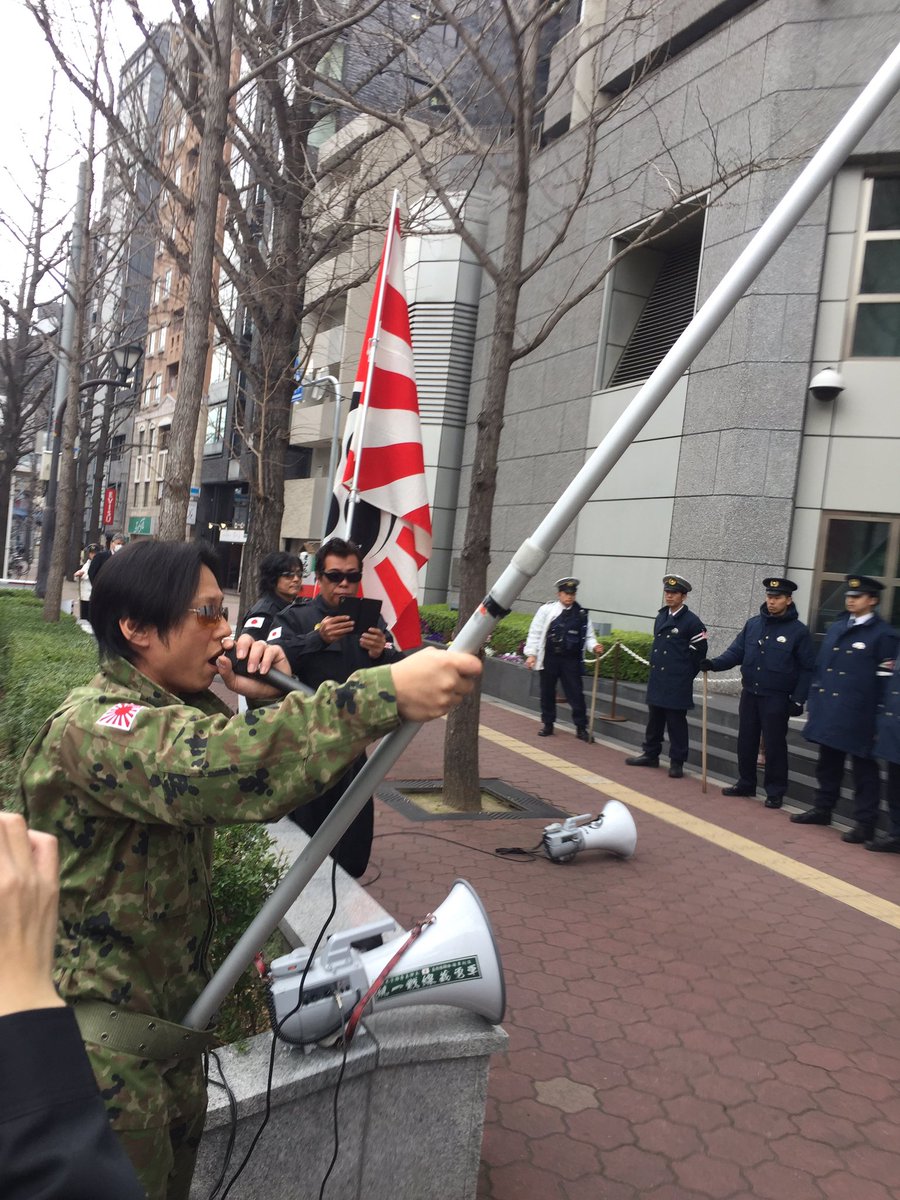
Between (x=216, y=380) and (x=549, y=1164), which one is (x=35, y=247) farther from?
(x=216, y=380)

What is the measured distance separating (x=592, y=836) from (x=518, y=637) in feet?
28.0

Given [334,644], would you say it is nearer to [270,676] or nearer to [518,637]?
[270,676]

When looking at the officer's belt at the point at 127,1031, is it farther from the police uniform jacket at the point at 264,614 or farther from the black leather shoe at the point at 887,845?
the black leather shoe at the point at 887,845

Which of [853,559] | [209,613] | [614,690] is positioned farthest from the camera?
[853,559]

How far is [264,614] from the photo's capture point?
5984mm

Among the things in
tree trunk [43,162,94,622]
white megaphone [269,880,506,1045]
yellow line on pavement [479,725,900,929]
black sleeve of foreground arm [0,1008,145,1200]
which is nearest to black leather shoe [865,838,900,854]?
yellow line on pavement [479,725,900,929]

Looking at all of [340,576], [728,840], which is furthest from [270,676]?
[728,840]

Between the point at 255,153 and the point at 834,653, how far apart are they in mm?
7758

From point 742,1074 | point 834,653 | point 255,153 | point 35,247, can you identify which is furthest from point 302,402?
point 742,1074

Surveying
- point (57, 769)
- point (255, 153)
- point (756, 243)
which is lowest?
point (57, 769)

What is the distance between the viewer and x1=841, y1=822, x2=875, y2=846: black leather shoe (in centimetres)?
785

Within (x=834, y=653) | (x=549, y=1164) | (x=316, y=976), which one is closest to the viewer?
(x=316, y=976)

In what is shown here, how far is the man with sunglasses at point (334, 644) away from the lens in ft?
14.8

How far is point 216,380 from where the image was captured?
140 feet
